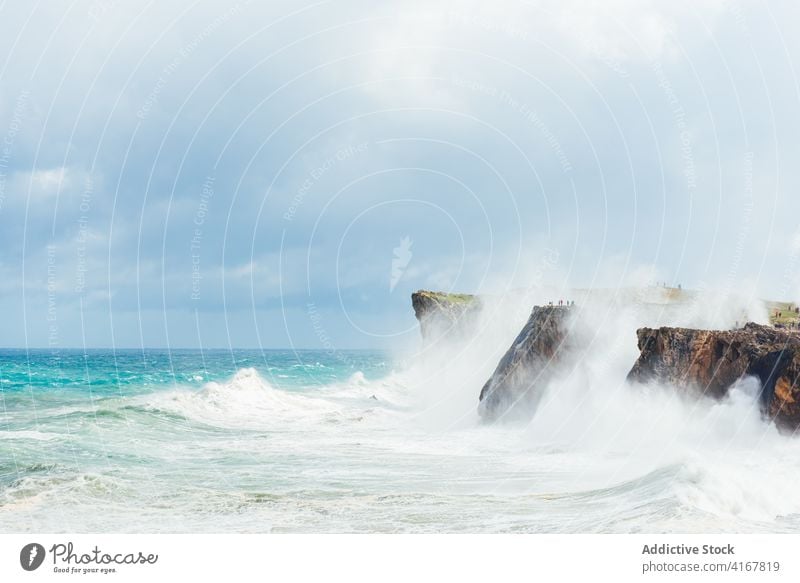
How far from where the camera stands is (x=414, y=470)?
25.4 meters

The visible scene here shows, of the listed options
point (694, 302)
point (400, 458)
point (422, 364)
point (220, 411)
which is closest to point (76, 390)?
point (220, 411)

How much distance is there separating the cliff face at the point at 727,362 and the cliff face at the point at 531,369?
249 inches

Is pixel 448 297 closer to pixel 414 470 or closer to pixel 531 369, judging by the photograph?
pixel 531 369

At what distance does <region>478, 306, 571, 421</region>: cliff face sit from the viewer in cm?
3822

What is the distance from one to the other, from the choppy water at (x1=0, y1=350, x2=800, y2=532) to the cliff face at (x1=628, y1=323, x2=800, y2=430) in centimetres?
76

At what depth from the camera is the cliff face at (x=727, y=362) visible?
25297 mm

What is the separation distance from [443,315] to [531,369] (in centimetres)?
3026
